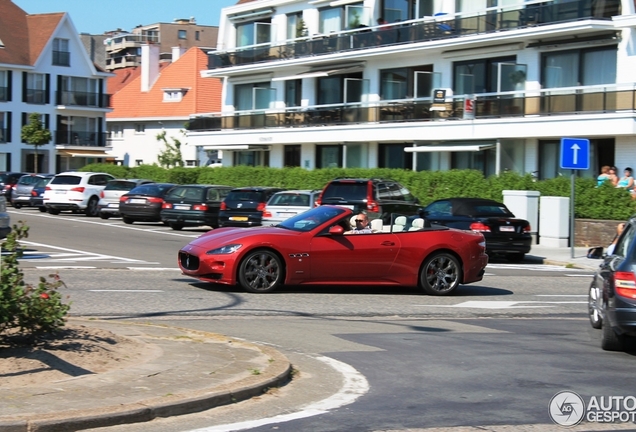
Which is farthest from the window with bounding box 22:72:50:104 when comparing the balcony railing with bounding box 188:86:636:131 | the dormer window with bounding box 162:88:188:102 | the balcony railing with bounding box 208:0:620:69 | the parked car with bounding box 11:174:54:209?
the parked car with bounding box 11:174:54:209

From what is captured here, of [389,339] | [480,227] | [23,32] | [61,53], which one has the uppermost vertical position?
[23,32]

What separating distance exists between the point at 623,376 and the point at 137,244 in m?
18.8

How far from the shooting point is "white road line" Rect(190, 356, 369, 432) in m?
7.10

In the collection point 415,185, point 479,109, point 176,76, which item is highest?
point 176,76

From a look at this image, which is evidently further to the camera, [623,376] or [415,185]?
[415,185]

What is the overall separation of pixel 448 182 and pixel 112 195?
13.6m

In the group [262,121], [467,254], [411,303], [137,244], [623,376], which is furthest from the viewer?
[262,121]

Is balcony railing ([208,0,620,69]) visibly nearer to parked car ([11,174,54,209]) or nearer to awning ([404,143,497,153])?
awning ([404,143,497,153])

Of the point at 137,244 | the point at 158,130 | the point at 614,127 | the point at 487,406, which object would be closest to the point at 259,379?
the point at 487,406

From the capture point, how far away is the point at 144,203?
3556 centimetres

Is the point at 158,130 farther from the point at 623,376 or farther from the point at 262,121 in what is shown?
the point at 623,376

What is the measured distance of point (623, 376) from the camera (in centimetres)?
936

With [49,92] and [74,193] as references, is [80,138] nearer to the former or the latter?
[49,92]

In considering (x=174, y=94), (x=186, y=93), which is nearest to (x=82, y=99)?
(x=174, y=94)
